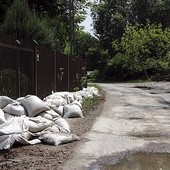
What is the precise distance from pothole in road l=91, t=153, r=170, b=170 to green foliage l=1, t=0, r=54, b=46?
16.9 m

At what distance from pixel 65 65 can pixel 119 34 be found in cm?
4603

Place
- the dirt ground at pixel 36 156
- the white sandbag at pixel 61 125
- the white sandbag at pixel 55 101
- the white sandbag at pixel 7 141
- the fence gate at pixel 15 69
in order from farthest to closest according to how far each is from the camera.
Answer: the white sandbag at pixel 55 101 < the fence gate at pixel 15 69 < the white sandbag at pixel 61 125 < the white sandbag at pixel 7 141 < the dirt ground at pixel 36 156

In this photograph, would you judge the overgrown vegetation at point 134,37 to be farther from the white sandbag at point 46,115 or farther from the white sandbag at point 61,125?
the white sandbag at point 61,125

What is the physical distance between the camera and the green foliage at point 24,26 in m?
23.7

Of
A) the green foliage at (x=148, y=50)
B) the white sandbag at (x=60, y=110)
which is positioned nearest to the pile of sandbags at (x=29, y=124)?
the white sandbag at (x=60, y=110)

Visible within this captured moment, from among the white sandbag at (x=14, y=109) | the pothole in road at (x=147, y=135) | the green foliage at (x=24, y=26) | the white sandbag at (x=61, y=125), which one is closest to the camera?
the white sandbag at (x=14, y=109)

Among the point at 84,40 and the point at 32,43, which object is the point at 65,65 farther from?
the point at 84,40

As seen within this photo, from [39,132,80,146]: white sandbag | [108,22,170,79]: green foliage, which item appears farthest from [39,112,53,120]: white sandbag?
[108,22,170,79]: green foliage

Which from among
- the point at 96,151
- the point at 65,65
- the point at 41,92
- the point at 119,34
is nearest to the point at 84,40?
the point at 119,34

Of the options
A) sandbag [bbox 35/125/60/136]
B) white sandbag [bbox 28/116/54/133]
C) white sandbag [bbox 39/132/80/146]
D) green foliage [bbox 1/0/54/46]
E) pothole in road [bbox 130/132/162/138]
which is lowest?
pothole in road [bbox 130/132/162/138]

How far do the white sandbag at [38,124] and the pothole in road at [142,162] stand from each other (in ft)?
5.57

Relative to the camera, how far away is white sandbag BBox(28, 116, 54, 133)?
7.71 metres

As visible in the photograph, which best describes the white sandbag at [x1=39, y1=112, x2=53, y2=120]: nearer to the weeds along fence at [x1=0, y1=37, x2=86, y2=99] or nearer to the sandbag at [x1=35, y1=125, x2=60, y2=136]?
the sandbag at [x1=35, y1=125, x2=60, y2=136]

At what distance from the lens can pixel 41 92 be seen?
12.2 metres
